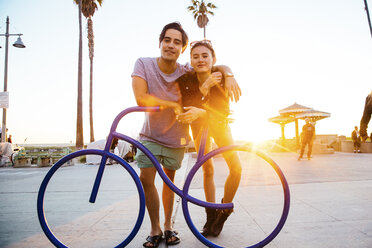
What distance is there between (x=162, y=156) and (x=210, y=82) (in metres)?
0.77

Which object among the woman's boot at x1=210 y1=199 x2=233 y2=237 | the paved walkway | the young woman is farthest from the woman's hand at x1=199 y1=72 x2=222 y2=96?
the woman's boot at x1=210 y1=199 x2=233 y2=237

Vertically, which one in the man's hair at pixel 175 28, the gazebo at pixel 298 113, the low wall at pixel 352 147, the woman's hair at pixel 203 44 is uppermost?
the gazebo at pixel 298 113

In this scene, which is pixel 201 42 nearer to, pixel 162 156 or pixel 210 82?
pixel 210 82

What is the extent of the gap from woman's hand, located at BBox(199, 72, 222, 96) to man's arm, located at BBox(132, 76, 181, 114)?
26 cm

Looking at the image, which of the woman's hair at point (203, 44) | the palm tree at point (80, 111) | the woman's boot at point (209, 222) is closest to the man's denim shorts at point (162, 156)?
the woman's boot at point (209, 222)

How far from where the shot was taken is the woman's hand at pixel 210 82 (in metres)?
1.96

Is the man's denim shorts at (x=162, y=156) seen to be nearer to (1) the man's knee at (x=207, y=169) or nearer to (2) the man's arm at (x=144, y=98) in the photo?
(1) the man's knee at (x=207, y=169)

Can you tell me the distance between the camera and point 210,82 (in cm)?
196

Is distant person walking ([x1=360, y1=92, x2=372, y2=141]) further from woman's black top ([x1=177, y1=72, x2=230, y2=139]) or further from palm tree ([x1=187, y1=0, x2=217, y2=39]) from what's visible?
palm tree ([x1=187, y1=0, x2=217, y2=39])

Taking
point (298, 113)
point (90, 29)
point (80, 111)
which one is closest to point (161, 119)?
point (80, 111)

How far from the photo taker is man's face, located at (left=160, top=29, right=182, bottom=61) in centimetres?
207

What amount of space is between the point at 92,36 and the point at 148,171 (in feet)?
68.5

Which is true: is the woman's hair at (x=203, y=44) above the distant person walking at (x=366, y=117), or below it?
above

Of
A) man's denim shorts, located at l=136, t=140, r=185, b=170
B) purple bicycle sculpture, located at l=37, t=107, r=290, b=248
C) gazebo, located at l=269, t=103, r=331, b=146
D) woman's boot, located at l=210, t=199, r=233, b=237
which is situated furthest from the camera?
gazebo, located at l=269, t=103, r=331, b=146
